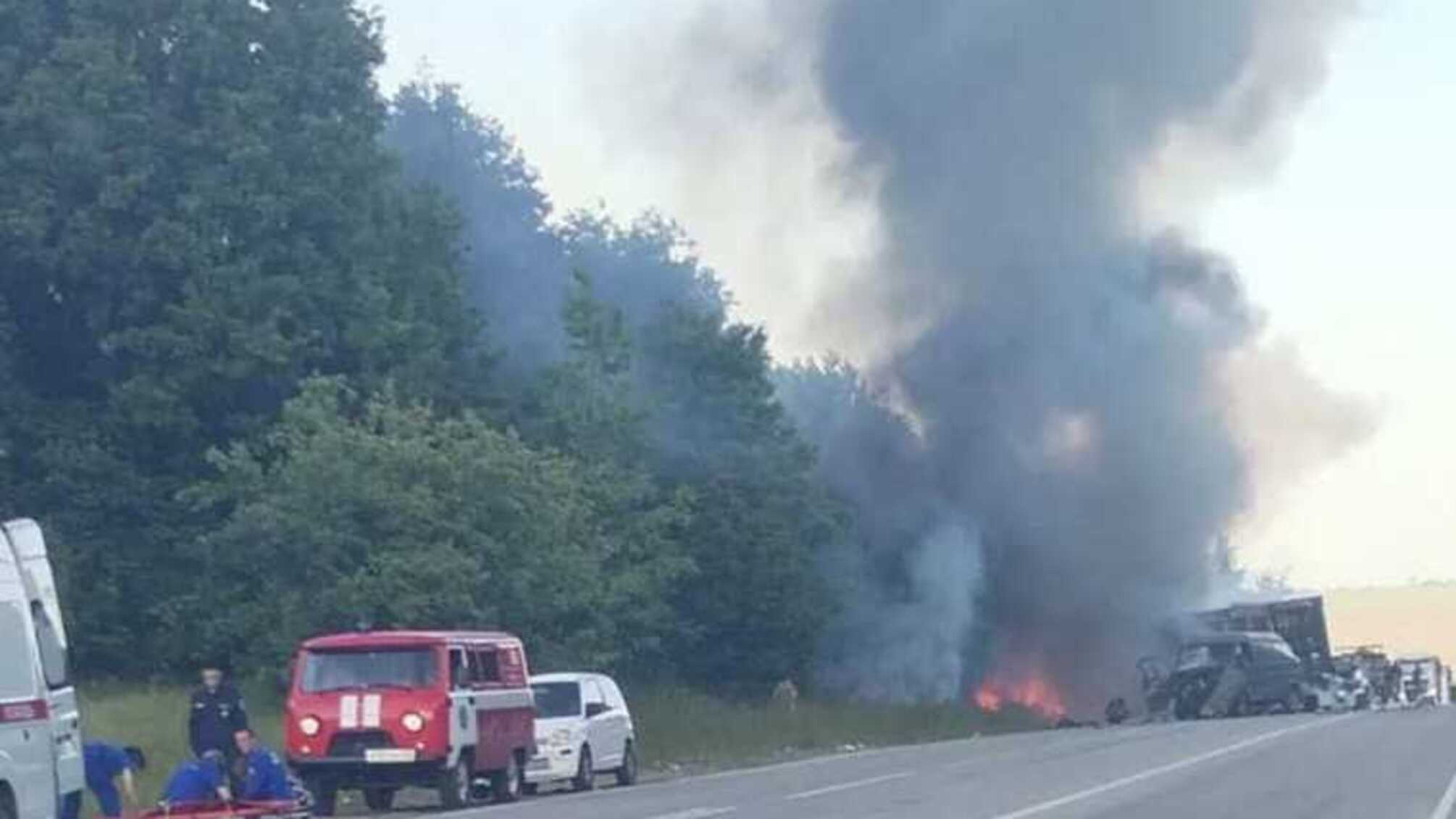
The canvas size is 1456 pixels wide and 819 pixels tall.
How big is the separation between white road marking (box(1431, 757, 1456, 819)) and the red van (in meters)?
12.0

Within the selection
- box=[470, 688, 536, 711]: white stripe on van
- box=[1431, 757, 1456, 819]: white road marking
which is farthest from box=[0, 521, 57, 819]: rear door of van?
box=[470, 688, 536, 711]: white stripe on van

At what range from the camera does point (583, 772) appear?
4284 cm

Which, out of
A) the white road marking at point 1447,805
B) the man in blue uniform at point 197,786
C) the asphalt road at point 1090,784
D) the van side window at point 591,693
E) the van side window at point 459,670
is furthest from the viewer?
the van side window at point 591,693

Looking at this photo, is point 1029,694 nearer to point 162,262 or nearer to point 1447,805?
point 162,262

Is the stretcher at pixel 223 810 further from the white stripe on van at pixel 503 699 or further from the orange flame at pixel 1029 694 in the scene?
the orange flame at pixel 1029 694

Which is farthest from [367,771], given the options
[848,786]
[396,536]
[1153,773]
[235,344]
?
[235,344]

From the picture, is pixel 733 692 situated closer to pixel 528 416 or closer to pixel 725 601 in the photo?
pixel 725 601


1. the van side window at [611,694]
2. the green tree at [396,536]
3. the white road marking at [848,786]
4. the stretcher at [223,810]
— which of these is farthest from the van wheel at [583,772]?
the stretcher at [223,810]

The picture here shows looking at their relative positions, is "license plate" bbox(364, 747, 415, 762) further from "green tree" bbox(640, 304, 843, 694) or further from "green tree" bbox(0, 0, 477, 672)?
"green tree" bbox(640, 304, 843, 694)

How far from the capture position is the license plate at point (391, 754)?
37.2 m

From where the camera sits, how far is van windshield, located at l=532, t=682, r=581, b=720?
141ft

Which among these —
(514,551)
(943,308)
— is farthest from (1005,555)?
(514,551)

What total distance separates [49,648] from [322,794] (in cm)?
1429

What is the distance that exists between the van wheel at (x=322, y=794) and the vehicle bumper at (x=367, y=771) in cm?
5
